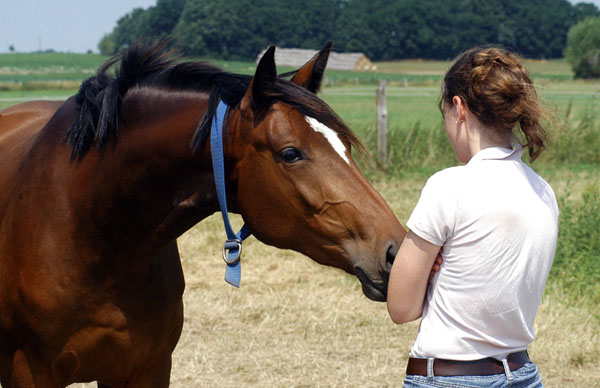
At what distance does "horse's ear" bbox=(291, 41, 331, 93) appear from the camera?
7.50 ft

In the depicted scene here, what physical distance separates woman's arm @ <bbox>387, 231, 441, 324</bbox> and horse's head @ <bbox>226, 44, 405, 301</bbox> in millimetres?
110

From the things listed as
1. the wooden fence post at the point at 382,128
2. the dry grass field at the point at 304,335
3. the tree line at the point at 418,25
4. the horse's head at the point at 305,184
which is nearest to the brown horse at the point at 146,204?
the horse's head at the point at 305,184

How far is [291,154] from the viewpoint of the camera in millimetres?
1961

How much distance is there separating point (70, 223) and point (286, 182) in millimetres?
922

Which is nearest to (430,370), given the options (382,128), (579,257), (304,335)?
(304,335)

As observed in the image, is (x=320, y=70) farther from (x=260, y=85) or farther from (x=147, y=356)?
(x=147, y=356)

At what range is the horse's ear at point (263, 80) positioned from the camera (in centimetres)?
196

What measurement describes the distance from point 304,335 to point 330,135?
3.07 metres

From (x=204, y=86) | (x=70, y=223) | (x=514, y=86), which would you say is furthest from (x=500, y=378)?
(x=70, y=223)

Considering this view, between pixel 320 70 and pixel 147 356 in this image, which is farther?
pixel 147 356

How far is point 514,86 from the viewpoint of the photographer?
1640 millimetres

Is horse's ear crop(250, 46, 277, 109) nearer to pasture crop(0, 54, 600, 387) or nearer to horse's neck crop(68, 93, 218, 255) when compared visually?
horse's neck crop(68, 93, 218, 255)

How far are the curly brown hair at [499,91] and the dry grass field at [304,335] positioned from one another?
271 cm

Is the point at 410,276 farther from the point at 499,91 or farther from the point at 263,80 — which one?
the point at 263,80
